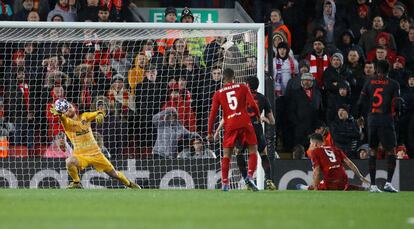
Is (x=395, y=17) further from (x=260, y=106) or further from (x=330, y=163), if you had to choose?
(x=260, y=106)

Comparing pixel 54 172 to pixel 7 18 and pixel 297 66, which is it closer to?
pixel 7 18

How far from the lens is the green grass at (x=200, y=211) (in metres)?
8.39

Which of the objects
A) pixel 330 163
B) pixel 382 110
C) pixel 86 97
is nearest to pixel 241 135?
pixel 330 163

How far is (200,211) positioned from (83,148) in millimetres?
6877

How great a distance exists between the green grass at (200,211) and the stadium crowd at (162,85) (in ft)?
15.2

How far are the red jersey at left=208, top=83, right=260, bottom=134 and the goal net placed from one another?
2.70 metres

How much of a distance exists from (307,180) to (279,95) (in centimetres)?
212

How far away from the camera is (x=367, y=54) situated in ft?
66.8

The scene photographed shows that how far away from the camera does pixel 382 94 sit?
50.9ft

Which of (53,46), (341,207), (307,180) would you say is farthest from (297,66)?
(341,207)

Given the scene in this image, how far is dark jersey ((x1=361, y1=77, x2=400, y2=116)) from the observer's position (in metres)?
15.5

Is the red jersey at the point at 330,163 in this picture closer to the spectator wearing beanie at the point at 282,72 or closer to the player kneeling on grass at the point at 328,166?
the player kneeling on grass at the point at 328,166

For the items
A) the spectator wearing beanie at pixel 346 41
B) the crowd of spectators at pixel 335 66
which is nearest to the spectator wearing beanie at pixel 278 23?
the crowd of spectators at pixel 335 66

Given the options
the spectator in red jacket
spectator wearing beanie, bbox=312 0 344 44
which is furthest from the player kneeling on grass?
spectator wearing beanie, bbox=312 0 344 44
